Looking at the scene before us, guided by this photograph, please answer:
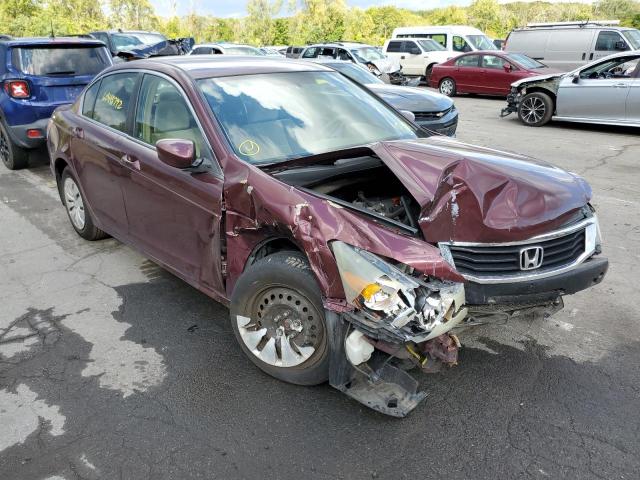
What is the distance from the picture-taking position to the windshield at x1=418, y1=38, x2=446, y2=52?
20.6 m

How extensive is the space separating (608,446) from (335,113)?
2.63m

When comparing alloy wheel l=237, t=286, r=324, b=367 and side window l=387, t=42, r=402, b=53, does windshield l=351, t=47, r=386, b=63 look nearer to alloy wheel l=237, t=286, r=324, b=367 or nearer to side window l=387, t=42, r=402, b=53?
side window l=387, t=42, r=402, b=53

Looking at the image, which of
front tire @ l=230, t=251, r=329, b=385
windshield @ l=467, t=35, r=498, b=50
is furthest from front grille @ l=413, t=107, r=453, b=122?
windshield @ l=467, t=35, r=498, b=50

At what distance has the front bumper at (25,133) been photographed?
291 inches

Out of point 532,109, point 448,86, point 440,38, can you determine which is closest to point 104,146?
point 532,109

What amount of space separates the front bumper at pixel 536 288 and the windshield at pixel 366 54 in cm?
1492

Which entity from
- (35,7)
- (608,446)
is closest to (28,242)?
(608,446)

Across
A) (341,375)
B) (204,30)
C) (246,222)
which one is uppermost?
(204,30)

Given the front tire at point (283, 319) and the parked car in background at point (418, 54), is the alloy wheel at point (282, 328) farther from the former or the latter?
the parked car in background at point (418, 54)

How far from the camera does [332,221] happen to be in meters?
2.62

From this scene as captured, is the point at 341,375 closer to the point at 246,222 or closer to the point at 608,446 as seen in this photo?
the point at 246,222

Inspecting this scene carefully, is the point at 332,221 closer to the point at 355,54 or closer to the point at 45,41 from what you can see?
the point at 45,41

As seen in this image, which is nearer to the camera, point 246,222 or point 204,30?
point 246,222

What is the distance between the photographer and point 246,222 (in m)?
3.00
